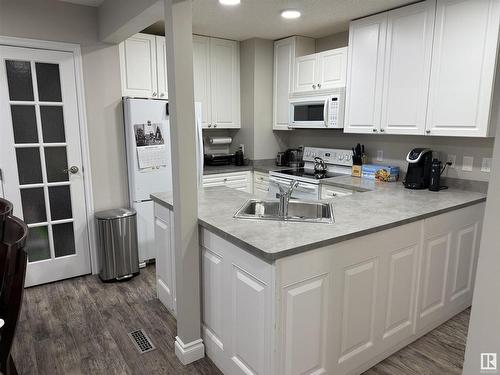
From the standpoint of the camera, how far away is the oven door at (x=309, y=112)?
11.9 ft

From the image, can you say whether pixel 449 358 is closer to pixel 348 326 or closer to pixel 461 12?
pixel 348 326

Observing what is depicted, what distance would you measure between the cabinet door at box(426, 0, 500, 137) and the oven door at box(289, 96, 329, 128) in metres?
1.10

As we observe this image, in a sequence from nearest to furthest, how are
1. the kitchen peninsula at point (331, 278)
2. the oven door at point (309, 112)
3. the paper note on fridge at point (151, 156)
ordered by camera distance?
the kitchen peninsula at point (331, 278) → the paper note on fridge at point (151, 156) → the oven door at point (309, 112)

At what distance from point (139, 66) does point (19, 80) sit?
1031 millimetres

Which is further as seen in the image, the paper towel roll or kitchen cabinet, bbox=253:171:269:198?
the paper towel roll

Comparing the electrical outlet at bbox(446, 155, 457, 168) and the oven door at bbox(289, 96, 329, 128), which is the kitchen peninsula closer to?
the electrical outlet at bbox(446, 155, 457, 168)

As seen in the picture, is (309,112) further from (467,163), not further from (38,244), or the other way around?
(38,244)

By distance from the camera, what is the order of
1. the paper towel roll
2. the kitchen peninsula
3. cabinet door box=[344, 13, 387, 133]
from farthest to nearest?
1. the paper towel roll
2. cabinet door box=[344, 13, 387, 133]
3. the kitchen peninsula

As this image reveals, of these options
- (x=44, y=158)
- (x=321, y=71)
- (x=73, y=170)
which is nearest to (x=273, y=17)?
(x=321, y=71)

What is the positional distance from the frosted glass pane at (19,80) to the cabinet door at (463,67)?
3281mm

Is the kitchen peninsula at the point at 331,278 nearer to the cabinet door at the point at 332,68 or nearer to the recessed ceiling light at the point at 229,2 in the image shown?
the cabinet door at the point at 332,68

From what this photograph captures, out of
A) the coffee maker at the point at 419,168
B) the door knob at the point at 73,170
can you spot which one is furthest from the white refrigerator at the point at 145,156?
the coffee maker at the point at 419,168

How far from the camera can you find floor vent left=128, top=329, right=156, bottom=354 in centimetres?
225

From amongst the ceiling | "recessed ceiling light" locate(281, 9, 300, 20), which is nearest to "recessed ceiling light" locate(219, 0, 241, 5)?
the ceiling
